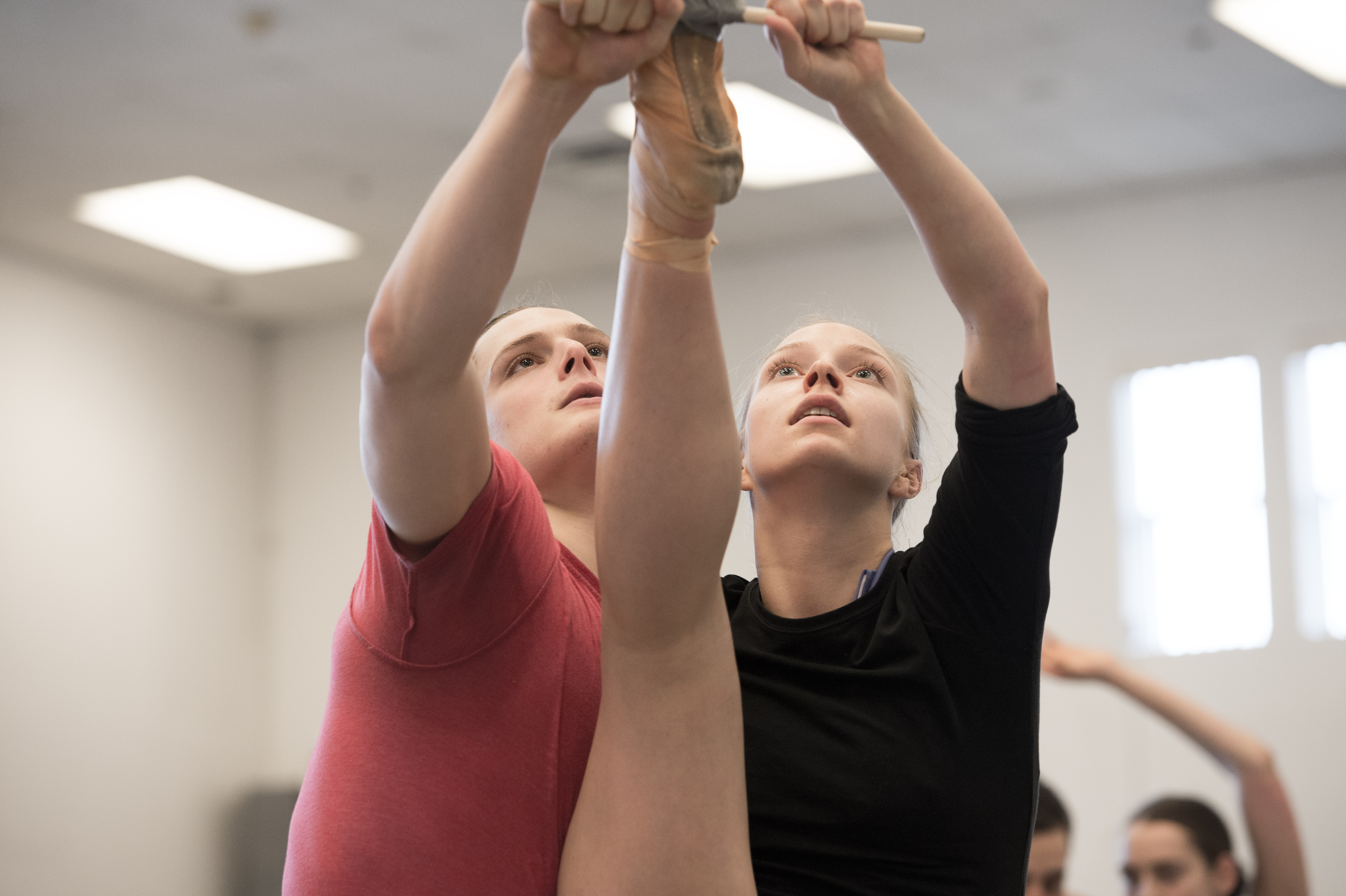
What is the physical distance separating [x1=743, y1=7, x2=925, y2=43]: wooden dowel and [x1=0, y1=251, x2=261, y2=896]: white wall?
635 centimetres

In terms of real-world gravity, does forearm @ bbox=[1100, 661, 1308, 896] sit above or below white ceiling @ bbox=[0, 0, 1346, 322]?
below

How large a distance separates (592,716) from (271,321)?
7.31m

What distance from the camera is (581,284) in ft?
24.7

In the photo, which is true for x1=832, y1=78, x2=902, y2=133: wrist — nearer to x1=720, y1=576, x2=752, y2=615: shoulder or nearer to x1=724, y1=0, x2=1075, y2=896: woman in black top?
x1=724, y1=0, x2=1075, y2=896: woman in black top

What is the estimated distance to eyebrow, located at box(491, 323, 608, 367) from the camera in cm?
157

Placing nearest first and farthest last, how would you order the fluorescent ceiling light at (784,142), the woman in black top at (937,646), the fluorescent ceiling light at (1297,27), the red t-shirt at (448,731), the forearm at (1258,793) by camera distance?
the red t-shirt at (448,731), the woman in black top at (937,646), the forearm at (1258,793), the fluorescent ceiling light at (1297,27), the fluorescent ceiling light at (784,142)

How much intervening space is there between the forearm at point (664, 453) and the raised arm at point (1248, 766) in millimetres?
1502

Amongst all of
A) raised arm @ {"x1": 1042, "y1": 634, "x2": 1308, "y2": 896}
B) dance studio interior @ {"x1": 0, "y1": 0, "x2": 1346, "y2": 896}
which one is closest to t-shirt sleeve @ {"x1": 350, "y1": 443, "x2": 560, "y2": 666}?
raised arm @ {"x1": 1042, "y1": 634, "x2": 1308, "y2": 896}

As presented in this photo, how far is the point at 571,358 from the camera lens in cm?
156

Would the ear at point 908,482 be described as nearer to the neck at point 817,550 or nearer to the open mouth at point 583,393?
the neck at point 817,550

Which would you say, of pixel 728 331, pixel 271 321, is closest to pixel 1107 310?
pixel 728 331

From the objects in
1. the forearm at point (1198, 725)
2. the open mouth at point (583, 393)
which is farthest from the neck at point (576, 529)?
the forearm at point (1198, 725)

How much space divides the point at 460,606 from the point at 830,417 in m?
0.56

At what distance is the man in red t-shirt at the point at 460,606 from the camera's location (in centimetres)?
107
